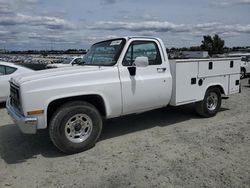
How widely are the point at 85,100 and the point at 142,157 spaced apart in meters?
1.50

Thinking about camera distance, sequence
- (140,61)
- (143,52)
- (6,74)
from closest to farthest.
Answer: (140,61)
(143,52)
(6,74)

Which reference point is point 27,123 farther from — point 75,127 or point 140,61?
point 140,61

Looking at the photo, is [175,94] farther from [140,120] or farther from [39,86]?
[39,86]

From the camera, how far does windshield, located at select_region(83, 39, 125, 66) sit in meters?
6.13

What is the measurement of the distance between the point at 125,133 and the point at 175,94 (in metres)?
1.40

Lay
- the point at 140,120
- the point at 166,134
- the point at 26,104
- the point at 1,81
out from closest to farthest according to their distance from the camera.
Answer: the point at 26,104 → the point at 166,134 → the point at 140,120 → the point at 1,81

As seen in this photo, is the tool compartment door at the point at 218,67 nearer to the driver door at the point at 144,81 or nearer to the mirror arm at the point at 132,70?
the driver door at the point at 144,81

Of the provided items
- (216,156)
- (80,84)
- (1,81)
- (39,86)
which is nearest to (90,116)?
(80,84)

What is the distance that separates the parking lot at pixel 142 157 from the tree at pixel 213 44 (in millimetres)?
57382

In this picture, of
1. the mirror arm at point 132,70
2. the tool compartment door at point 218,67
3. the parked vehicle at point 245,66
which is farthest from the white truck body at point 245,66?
the mirror arm at point 132,70

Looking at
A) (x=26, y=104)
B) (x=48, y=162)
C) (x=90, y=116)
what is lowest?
(x=48, y=162)

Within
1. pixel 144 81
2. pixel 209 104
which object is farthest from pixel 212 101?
pixel 144 81

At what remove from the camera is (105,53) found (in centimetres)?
648

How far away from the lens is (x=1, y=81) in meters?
9.86
